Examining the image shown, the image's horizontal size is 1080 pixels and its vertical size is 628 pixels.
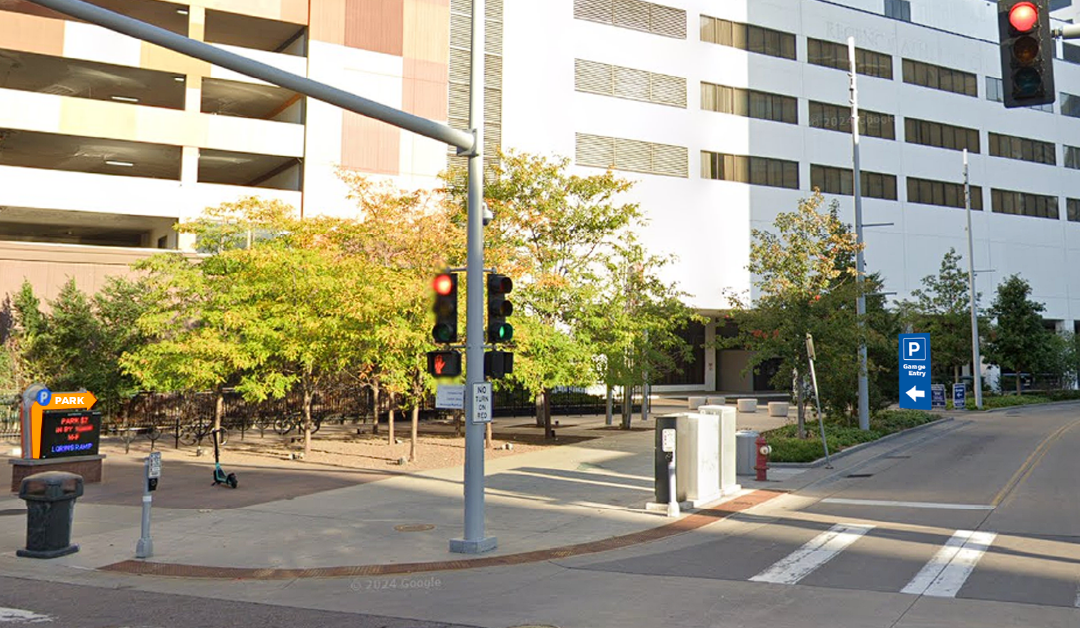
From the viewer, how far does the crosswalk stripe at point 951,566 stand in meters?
9.20

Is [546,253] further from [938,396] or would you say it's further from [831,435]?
[938,396]

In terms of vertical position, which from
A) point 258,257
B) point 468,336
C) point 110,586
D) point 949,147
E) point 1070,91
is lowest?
point 110,586

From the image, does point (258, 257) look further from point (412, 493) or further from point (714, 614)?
point (714, 614)

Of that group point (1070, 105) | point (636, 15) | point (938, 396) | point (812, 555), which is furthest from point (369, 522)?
point (1070, 105)

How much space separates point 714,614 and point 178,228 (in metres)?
24.7

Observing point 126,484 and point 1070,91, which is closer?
point 126,484

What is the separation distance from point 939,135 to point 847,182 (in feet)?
31.3

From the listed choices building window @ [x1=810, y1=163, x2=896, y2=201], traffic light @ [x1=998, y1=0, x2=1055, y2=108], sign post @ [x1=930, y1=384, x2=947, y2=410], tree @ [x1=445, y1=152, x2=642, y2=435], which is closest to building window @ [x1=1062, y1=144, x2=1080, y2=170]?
building window @ [x1=810, y1=163, x2=896, y2=201]

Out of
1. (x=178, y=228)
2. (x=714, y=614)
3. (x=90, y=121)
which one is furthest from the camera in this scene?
(x=90, y=121)

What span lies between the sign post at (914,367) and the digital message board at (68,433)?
17.1 meters

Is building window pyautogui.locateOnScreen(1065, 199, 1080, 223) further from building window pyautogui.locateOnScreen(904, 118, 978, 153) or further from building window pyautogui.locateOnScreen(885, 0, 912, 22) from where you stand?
building window pyautogui.locateOnScreen(885, 0, 912, 22)

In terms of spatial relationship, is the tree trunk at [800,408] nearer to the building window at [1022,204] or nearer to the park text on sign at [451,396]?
the park text on sign at [451,396]

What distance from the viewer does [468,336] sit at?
1185 cm

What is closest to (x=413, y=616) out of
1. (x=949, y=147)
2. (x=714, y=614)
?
(x=714, y=614)
